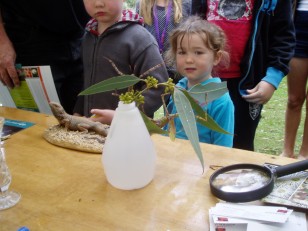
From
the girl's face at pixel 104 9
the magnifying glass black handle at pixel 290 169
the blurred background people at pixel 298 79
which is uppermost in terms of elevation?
the girl's face at pixel 104 9

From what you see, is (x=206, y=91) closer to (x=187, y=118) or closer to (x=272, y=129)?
(x=187, y=118)

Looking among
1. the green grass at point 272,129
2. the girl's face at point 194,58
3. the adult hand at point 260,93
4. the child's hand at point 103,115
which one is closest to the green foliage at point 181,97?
the child's hand at point 103,115

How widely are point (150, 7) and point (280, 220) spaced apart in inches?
68.0

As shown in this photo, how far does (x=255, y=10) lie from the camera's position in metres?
1.47

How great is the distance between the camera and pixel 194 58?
1234mm

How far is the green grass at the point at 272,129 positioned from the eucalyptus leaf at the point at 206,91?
1.95 metres

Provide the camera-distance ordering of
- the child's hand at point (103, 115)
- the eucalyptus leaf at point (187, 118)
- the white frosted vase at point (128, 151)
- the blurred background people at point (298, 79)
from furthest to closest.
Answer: the blurred background people at point (298, 79) → the child's hand at point (103, 115) → the white frosted vase at point (128, 151) → the eucalyptus leaf at point (187, 118)

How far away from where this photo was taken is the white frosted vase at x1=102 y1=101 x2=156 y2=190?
2.46ft

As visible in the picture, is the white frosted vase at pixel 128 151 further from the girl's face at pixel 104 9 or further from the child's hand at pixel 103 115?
the girl's face at pixel 104 9

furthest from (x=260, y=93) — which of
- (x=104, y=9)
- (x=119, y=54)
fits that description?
(x=104, y=9)

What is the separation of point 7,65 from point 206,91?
3.02 feet

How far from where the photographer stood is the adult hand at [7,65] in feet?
4.42

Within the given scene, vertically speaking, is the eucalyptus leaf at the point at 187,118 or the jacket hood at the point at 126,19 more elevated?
the jacket hood at the point at 126,19

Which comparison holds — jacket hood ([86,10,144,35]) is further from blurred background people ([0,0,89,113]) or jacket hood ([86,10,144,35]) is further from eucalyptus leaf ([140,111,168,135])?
eucalyptus leaf ([140,111,168,135])
